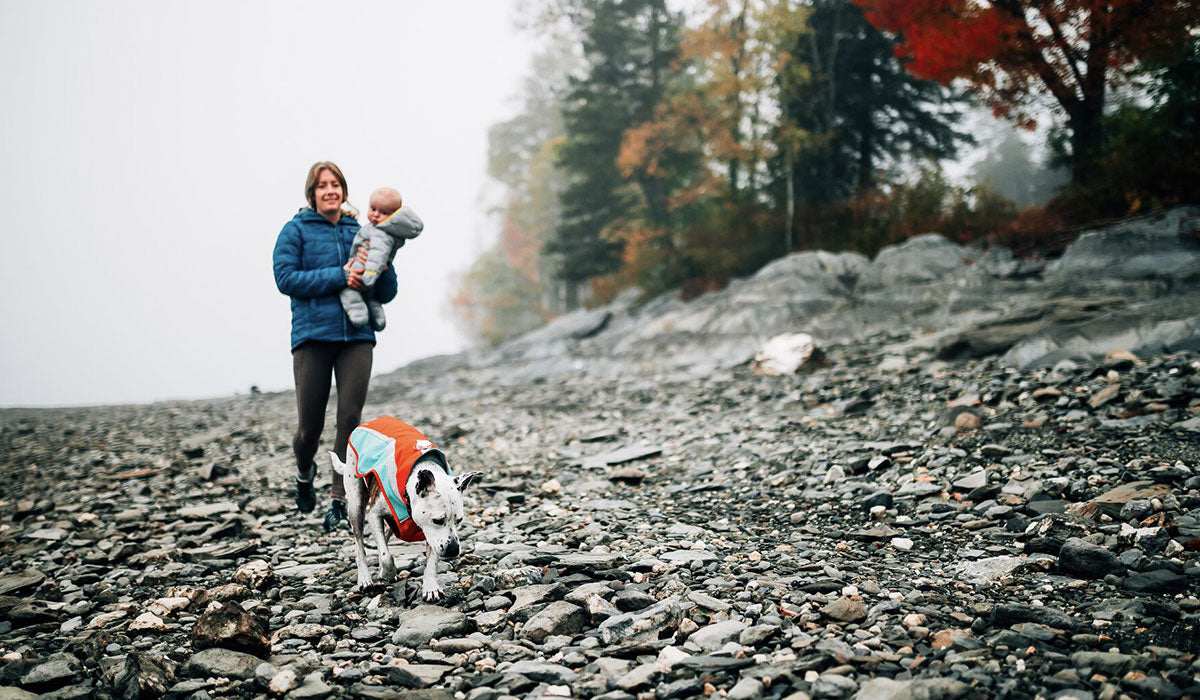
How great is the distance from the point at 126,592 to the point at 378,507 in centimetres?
196

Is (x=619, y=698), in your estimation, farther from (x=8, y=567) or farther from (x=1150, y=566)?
(x=8, y=567)

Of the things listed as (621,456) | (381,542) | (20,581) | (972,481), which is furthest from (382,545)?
(972,481)

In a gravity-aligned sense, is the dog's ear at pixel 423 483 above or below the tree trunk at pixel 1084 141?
below

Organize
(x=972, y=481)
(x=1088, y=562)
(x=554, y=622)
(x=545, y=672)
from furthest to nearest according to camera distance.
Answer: (x=972, y=481)
(x=1088, y=562)
(x=554, y=622)
(x=545, y=672)

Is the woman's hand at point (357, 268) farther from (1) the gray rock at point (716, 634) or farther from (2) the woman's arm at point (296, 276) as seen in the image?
(1) the gray rock at point (716, 634)

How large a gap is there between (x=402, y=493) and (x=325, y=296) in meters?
1.97

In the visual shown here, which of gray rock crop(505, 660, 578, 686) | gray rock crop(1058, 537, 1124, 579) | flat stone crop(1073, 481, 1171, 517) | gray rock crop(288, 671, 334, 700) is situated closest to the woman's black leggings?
gray rock crop(288, 671, 334, 700)

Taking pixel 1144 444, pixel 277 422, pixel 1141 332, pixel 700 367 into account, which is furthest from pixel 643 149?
pixel 1144 444

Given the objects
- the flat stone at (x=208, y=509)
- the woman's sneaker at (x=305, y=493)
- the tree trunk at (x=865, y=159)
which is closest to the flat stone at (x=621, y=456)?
the woman's sneaker at (x=305, y=493)

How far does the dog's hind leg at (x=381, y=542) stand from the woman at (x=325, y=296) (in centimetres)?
101

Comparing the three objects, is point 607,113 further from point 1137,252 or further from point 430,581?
point 430,581

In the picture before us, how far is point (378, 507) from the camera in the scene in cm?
374

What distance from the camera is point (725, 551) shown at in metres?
4.39

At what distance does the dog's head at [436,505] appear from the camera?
11.0ft
